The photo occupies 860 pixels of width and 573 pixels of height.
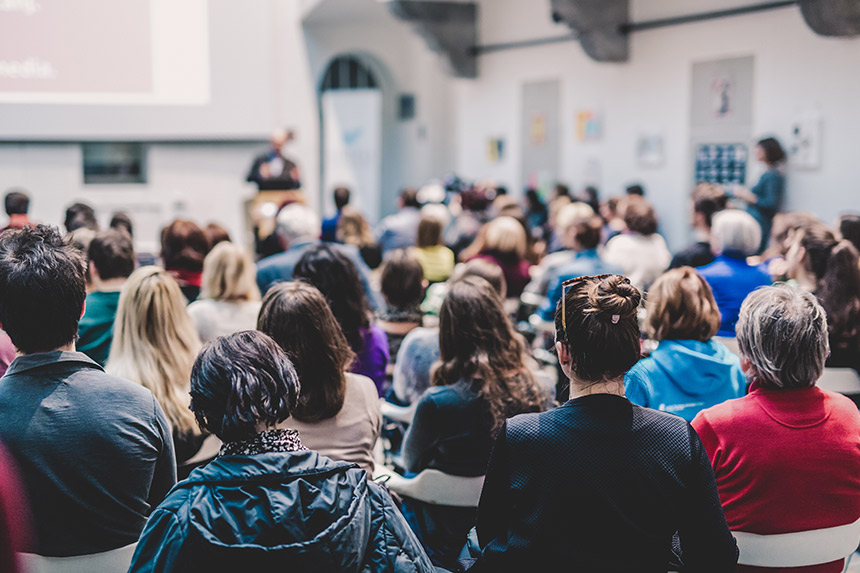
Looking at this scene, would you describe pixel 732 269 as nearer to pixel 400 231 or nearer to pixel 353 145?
pixel 400 231

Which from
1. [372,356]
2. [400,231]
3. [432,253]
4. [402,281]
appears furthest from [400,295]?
[400,231]

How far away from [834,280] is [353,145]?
939cm

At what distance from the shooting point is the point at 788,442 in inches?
82.9

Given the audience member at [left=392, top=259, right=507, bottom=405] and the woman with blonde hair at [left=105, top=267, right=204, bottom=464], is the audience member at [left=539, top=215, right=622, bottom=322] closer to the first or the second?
the audience member at [left=392, top=259, right=507, bottom=405]

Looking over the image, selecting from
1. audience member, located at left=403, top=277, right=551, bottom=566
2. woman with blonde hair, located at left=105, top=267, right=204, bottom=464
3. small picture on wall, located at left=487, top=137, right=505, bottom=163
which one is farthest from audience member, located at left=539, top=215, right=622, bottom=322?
small picture on wall, located at left=487, top=137, right=505, bottom=163

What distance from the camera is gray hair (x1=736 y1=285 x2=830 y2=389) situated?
214cm

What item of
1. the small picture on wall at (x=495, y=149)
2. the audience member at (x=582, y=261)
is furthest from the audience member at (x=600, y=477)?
the small picture on wall at (x=495, y=149)

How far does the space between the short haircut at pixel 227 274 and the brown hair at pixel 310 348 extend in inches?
54.0

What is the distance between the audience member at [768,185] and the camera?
7676mm

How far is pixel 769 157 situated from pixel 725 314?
160 inches

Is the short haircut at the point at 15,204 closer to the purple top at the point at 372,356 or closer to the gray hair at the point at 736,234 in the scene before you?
the purple top at the point at 372,356

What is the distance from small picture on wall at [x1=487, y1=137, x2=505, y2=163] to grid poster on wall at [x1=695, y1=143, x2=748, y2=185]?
332 cm

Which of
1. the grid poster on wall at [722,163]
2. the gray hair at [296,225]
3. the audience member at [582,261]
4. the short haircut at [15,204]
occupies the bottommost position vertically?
the audience member at [582,261]

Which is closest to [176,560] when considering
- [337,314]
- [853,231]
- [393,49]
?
[337,314]
